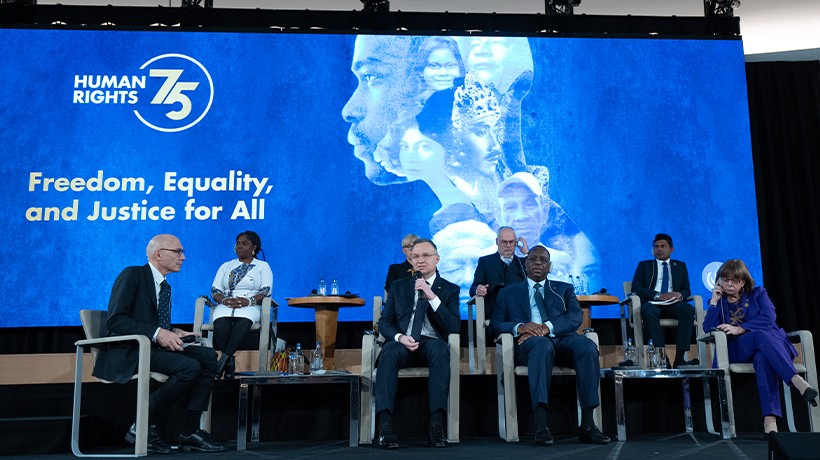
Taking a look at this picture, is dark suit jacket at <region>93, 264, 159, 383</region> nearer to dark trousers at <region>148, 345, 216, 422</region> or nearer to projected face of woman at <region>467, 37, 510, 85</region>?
dark trousers at <region>148, 345, 216, 422</region>

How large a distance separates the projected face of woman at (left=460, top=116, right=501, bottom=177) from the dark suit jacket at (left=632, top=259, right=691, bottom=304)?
129 cm

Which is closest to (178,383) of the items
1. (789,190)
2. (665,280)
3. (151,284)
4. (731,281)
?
(151,284)

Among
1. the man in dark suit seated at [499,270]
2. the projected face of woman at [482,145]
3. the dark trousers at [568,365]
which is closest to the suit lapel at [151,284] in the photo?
the dark trousers at [568,365]

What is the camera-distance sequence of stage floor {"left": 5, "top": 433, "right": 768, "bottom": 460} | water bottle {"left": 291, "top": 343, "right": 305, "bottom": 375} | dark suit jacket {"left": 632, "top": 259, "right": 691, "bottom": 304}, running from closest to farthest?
stage floor {"left": 5, "top": 433, "right": 768, "bottom": 460}
water bottle {"left": 291, "top": 343, "right": 305, "bottom": 375}
dark suit jacket {"left": 632, "top": 259, "right": 691, "bottom": 304}

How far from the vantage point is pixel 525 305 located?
4375 millimetres

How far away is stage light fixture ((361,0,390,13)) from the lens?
6.48 meters

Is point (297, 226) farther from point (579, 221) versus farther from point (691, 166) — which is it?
point (691, 166)

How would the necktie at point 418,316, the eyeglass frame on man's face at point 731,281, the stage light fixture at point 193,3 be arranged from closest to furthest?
the necktie at point 418,316, the eyeglass frame on man's face at point 731,281, the stage light fixture at point 193,3

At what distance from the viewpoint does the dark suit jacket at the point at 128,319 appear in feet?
12.0

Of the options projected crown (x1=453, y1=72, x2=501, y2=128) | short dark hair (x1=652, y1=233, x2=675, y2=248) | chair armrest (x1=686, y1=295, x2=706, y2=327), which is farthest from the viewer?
projected crown (x1=453, y1=72, x2=501, y2=128)

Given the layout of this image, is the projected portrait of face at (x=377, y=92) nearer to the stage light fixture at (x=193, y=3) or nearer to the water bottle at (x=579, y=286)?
the stage light fixture at (x=193, y=3)

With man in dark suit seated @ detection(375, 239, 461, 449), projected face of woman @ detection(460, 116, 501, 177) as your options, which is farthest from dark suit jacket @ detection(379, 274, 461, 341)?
projected face of woman @ detection(460, 116, 501, 177)

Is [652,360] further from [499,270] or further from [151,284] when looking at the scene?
[151,284]

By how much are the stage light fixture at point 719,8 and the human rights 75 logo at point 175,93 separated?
4.09m
